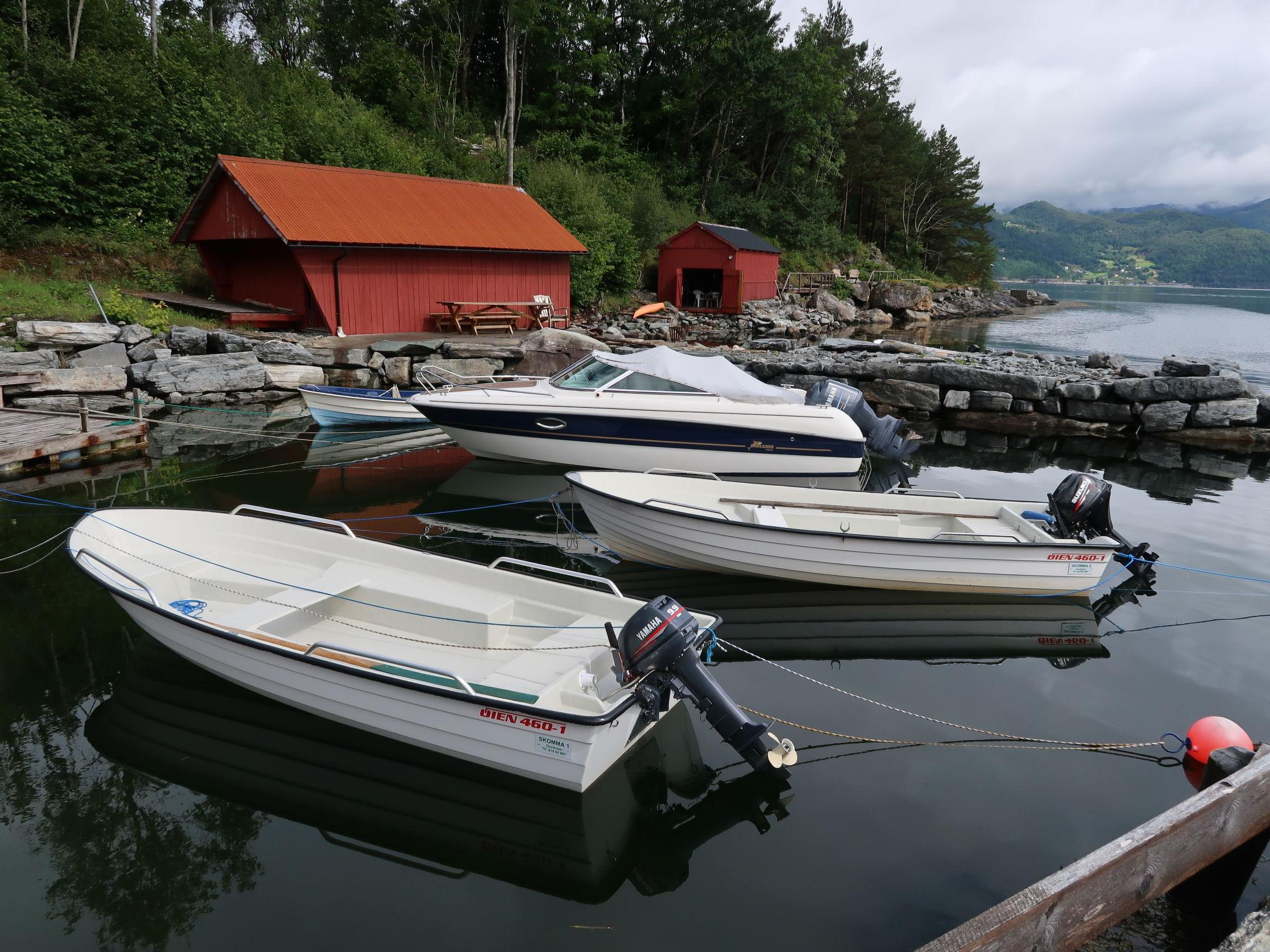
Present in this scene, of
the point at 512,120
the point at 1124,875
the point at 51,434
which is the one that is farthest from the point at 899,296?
the point at 1124,875

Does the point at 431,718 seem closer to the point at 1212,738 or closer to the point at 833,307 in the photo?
the point at 1212,738

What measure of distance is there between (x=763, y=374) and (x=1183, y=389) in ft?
29.4

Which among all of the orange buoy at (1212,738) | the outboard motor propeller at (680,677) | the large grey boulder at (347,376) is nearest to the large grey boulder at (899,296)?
the large grey boulder at (347,376)

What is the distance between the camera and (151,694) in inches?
251

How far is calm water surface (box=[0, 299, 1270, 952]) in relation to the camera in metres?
4.32

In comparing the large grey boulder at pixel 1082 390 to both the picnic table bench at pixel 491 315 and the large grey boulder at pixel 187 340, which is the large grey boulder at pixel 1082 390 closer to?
the picnic table bench at pixel 491 315

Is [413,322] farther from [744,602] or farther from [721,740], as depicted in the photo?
[721,740]

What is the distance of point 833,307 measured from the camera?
41469 mm

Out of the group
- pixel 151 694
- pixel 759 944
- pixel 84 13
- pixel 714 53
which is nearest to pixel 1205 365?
pixel 759 944

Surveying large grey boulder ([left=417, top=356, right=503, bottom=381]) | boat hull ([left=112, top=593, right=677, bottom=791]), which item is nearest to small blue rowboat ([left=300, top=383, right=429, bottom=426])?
large grey boulder ([left=417, top=356, right=503, bottom=381])

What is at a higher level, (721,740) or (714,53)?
(714,53)

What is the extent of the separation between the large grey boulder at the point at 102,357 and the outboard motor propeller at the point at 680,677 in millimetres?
15539

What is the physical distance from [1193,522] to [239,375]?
17951 mm

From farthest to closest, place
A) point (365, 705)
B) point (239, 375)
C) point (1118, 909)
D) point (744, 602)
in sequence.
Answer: point (239, 375)
point (744, 602)
point (365, 705)
point (1118, 909)
